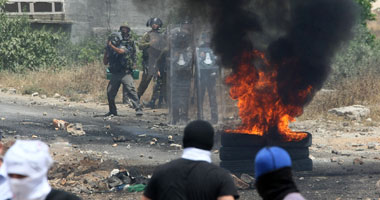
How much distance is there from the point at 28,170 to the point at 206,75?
10498 millimetres

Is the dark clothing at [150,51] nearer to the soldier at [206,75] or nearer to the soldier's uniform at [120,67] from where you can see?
the soldier's uniform at [120,67]

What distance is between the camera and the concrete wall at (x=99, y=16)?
22.9 metres

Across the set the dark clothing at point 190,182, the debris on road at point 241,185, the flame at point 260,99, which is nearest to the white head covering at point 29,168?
the dark clothing at point 190,182

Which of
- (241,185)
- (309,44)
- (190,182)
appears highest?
(309,44)

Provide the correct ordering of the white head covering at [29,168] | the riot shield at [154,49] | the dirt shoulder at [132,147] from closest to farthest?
1. the white head covering at [29,168]
2. the dirt shoulder at [132,147]
3. the riot shield at [154,49]

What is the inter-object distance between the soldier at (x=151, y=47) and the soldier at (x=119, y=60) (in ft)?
3.97

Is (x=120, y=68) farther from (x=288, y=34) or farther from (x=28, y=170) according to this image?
(x=28, y=170)

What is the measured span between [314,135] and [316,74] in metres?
2.78

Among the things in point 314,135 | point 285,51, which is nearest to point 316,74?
point 285,51

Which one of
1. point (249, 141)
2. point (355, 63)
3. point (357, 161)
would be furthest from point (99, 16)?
point (249, 141)

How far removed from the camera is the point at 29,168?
306 centimetres

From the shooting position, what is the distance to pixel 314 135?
40.6ft

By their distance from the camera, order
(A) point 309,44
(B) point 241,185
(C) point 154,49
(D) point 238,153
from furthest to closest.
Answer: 1. (C) point 154,49
2. (A) point 309,44
3. (D) point 238,153
4. (B) point 241,185

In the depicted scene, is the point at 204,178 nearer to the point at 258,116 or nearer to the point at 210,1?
the point at 258,116
